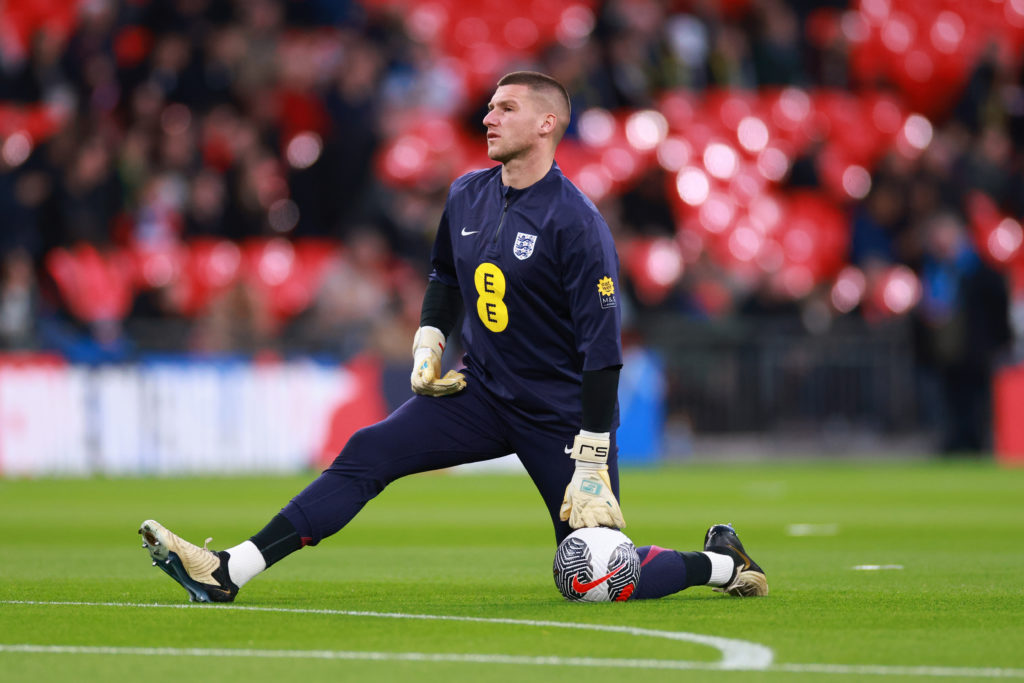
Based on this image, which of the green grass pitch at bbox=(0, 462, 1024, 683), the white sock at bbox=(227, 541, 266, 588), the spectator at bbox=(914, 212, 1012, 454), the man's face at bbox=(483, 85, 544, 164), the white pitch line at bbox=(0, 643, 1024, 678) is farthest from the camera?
the spectator at bbox=(914, 212, 1012, 454)

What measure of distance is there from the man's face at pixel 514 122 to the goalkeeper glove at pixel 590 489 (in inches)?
50.0

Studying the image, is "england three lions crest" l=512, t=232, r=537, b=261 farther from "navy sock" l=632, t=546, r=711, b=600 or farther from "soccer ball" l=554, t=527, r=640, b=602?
"navy sock" l=632, t=546, r=711, b=600

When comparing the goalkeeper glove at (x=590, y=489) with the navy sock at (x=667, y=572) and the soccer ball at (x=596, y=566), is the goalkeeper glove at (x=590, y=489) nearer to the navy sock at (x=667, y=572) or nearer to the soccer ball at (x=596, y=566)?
the soccer ball at (x=596, y=566)

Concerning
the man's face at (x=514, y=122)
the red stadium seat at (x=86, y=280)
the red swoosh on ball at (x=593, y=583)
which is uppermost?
the red stadium seat at (x=86, y=280)

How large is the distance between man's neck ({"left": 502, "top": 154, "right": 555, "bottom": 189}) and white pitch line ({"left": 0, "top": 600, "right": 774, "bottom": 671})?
1925 millimetres

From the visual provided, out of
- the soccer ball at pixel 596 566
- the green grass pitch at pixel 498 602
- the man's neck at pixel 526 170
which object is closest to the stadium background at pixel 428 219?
the green grass pitch at pixel 498 602

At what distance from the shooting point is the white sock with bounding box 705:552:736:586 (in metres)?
7.34

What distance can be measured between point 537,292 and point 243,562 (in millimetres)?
1660

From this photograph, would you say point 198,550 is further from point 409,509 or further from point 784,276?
point 784,276

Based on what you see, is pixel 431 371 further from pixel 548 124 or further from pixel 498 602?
pixel 548 124

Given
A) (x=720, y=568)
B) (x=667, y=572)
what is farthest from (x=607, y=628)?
(x=720, y=568)

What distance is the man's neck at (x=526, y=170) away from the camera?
7.36 metres

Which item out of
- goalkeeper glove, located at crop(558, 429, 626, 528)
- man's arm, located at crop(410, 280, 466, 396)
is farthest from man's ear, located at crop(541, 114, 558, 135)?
goalkeeper glove, located at crop(558, 429, 626, 528)

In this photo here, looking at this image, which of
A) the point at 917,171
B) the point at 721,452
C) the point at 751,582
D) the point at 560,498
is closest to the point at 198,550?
the point at 560,498
